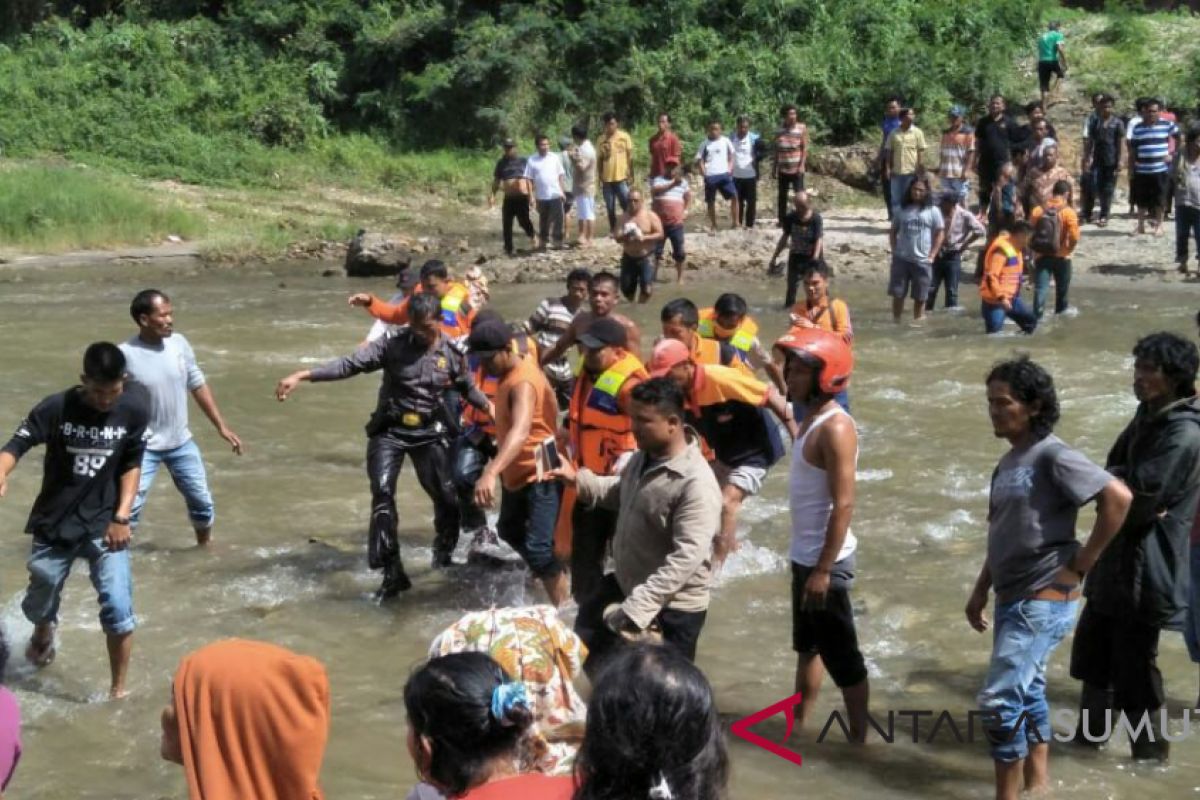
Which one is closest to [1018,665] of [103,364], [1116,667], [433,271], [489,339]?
[1116,667]

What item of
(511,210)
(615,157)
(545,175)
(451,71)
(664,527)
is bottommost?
(664,527)

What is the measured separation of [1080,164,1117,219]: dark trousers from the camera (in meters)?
21.2

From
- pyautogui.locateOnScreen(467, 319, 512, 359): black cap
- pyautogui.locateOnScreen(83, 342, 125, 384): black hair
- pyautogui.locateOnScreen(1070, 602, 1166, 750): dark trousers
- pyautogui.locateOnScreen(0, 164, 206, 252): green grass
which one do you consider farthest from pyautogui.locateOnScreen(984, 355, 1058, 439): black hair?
pyautogui.locateOnScreen(0, 164, 206, 252): green grass

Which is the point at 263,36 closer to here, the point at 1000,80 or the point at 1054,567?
the point at 1000,80

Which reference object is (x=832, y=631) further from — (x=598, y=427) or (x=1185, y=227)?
(x=1185, y=227)

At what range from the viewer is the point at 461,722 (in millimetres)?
3236

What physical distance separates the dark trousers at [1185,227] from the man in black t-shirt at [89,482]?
47.0ft

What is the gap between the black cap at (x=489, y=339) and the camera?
7.55 m

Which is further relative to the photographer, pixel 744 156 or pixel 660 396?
pixel 744 156

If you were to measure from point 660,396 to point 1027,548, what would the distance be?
140 centimetres

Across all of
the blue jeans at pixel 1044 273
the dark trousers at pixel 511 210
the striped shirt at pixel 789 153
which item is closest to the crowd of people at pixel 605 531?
the blue jeans at pixel 1044 273

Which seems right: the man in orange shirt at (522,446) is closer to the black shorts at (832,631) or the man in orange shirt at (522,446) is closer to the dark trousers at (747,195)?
the black shorts at (832,631)

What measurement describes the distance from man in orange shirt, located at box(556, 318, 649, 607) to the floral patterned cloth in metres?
3.07

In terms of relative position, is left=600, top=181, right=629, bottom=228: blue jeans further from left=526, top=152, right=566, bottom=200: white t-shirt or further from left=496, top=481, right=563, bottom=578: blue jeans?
left=496, top=481, right=563, bottom=578: blue jeans
